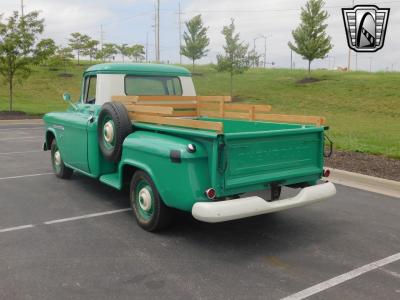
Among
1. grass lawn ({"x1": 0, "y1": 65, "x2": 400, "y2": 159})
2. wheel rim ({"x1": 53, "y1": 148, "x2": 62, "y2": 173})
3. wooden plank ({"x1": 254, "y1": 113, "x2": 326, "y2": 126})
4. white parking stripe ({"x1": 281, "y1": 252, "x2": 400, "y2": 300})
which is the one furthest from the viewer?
grass lawn ({"x1": 0, "y1": 65, "x2": 400, "y2": 159})

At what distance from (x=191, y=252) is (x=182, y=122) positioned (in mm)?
1287

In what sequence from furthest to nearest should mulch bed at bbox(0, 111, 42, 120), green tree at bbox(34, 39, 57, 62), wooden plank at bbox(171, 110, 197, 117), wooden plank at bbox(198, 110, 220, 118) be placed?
green tree at bbox(34, 39, 57, 62) → mulch bed at bbox(0, 111, 42, 120) → wooden plank at bbox(198, 110, 220, 118) → wooden plank at bbox(171, 110, 197, 117)

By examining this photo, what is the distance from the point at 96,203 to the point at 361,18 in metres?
13.4

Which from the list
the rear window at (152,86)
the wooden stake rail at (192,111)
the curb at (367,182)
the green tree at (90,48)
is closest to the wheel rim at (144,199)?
the wooden stake rail at (192,111)

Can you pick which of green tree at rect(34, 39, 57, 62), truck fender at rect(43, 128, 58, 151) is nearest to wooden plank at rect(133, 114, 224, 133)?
truck fender at rect(43, 128, 58, 151)

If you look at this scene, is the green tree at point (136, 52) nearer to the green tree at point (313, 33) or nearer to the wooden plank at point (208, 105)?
the green tree at point (313, 33)

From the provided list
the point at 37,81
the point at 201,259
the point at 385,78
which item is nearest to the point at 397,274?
the point at 201,259

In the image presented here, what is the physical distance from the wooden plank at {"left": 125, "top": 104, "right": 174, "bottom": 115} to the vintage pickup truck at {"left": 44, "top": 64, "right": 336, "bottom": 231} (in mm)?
14

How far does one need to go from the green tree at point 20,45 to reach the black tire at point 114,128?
1601cm

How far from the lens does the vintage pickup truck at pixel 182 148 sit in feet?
13.4

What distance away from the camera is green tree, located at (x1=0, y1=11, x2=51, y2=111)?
19.3m

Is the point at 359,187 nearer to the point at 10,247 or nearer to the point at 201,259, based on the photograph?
the point at 201,259

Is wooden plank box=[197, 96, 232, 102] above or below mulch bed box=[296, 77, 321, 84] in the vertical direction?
below

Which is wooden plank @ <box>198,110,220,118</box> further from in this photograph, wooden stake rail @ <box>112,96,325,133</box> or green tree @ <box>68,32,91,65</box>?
green tree @ <box>68,32,91,65</box>
